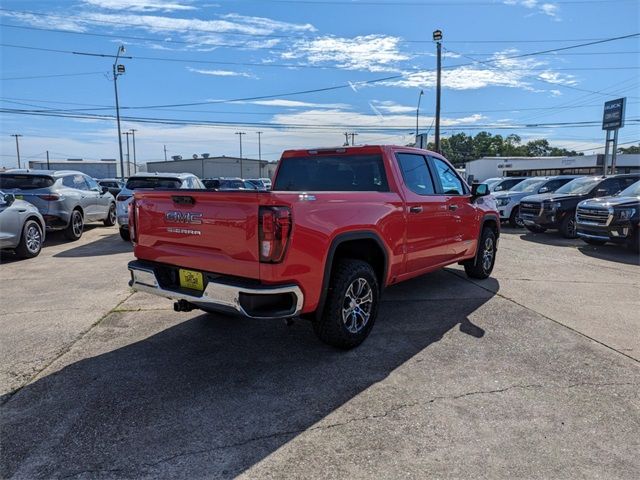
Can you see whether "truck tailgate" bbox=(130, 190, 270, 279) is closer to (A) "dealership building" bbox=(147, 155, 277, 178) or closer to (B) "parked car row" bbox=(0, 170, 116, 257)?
(B) "parked car row" bbox=(0, 170, 116, 257)

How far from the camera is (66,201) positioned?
10930 millimetres

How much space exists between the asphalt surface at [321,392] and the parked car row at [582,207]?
4677mm

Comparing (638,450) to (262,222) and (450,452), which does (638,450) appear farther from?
(262,222)

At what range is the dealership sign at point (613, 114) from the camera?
24672 millimetres

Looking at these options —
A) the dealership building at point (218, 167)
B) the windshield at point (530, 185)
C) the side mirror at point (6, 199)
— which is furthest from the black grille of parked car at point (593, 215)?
the dealership building at point (218, 167)

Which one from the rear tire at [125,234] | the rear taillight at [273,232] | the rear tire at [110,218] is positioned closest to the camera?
the rear taillight at [273,232]

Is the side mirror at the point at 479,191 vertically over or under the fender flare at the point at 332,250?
over

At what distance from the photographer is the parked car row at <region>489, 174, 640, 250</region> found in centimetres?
988

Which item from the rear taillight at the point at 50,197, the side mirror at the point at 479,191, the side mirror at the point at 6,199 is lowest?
the rear taillight at the point at 50,197

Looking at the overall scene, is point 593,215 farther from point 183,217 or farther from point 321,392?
point 183,217

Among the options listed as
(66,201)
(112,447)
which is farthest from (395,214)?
(66,201)

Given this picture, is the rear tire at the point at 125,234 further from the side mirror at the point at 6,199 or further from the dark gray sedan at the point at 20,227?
the side mirror at the point at 6,199

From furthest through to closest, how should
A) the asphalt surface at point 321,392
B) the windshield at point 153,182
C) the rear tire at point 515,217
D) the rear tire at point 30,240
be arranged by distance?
the rear tire at point 515,217 → the windshield at point 153,182 → the rear tire at point 30,240 → the asphalt surface at point 321,392

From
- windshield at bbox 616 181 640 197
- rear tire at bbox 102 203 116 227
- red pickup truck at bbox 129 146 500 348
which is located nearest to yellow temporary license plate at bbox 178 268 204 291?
red pickup truck at bbox 129 146 500 348
